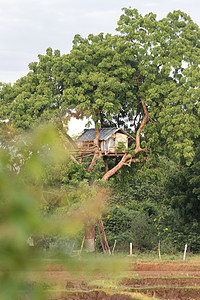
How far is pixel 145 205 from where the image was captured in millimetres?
26312

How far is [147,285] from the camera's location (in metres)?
15.0

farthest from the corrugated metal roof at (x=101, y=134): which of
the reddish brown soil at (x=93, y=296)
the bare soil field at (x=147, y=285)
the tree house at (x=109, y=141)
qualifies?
the reddish brown soil at (x=93, y=296)

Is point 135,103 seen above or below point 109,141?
above

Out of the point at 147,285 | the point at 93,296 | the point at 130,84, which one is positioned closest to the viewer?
the point at 93,296

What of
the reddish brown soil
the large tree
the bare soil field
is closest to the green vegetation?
the large tree

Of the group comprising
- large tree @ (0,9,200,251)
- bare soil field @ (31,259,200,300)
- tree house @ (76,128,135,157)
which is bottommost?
bare soil field @ (31,259,200,300)

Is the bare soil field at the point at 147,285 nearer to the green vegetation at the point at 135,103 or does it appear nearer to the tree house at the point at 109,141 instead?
Result: the green vegetation at the point at 135,103

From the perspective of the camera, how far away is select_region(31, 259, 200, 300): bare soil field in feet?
43.2

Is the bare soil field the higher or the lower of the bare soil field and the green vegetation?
the lower

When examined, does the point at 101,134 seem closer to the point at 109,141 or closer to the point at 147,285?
the point at 109,141

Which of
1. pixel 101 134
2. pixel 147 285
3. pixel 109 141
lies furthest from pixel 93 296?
pixel 101 134

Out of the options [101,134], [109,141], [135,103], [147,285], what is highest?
[135,103]

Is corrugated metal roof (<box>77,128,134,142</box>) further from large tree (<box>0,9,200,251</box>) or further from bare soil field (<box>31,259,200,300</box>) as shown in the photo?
bare soil field (<box>31,259,200,300</box>)

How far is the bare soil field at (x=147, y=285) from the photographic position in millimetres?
13180
